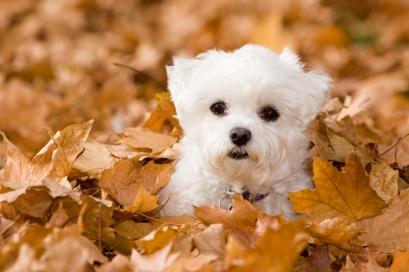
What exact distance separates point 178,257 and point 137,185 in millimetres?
522

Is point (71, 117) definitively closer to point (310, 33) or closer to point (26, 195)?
point (26, 195)

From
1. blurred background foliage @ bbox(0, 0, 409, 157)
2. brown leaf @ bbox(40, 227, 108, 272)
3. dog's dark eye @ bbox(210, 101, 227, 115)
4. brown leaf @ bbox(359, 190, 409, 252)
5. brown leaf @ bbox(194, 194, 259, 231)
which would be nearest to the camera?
brown leaf @ bbox(40, 227, 108, 272)

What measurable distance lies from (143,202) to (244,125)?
15.8 inches

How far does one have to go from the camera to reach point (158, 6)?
7965 mm

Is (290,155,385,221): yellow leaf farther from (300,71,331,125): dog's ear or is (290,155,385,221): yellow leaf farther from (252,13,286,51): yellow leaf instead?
(252,13,286,51): yellow leaf

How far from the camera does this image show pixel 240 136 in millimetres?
2525

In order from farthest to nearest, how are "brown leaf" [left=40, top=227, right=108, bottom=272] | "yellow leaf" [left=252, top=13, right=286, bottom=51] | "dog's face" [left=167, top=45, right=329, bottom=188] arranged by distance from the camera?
"yellow leaf" [left=252, top=13, right=286, bottom=51]
"dog's face" [left=167, top=45, right=329, bottom=188]
"brown leaf" [left=40, top=227, right=108, bottom=272]

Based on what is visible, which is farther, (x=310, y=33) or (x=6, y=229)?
(x=310, y=33)

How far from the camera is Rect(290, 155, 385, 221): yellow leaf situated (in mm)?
2420

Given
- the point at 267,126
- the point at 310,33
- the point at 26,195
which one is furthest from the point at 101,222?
the point at 310,33

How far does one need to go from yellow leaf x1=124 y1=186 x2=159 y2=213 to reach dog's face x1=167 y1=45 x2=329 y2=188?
9.5 inches

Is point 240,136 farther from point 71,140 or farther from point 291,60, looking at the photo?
point 71,140

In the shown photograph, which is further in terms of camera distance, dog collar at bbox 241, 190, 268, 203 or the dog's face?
dog collar at bbox 241, 190, 268, 203

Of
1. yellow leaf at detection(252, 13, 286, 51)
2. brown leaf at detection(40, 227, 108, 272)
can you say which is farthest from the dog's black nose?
yellow leaf at detection(252, 13, 286, 51)
